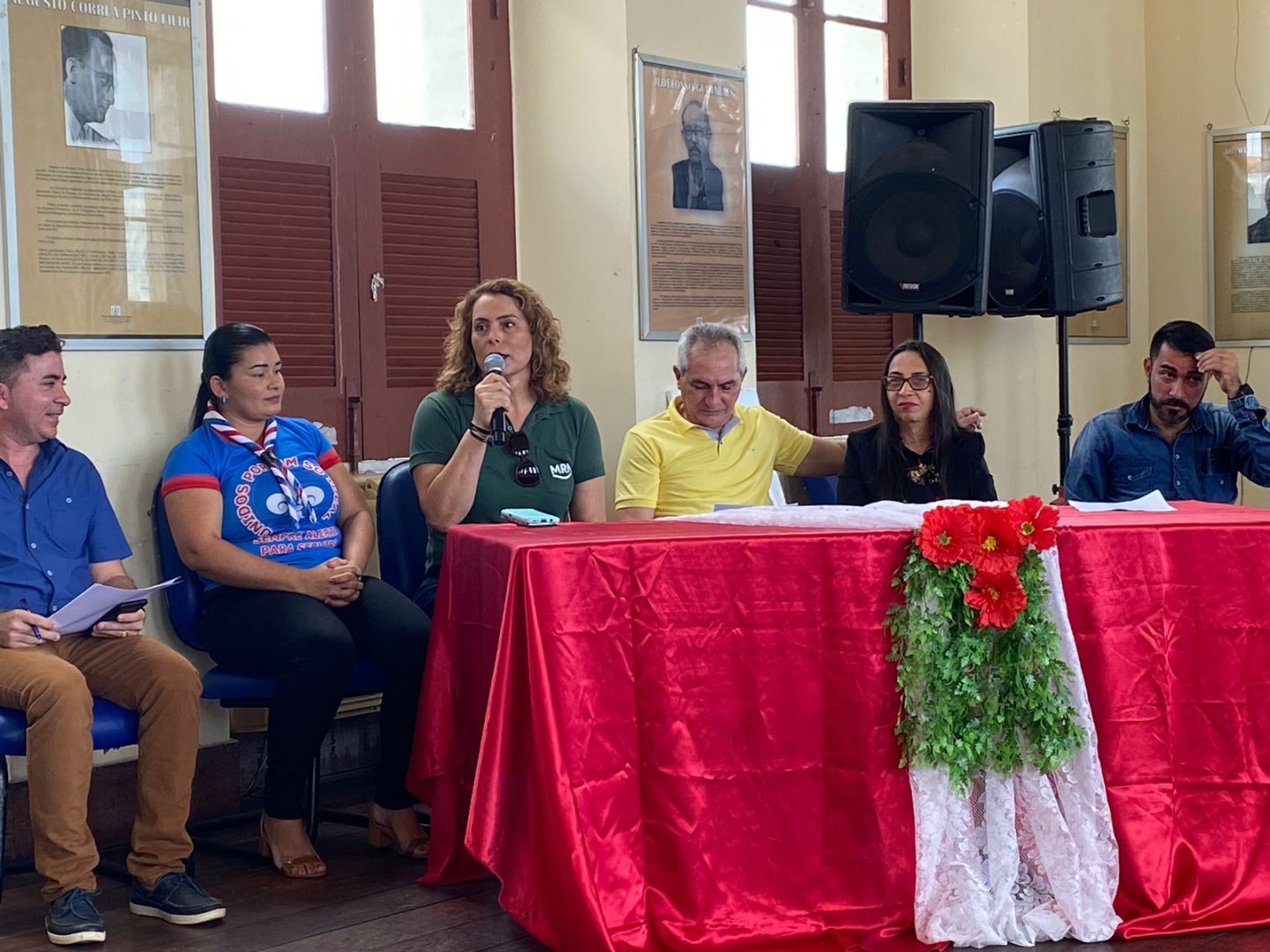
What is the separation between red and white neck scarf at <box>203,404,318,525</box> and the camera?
128 inches

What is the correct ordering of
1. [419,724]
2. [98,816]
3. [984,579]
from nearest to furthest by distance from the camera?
[984,579] → [419,724] → [98,816]

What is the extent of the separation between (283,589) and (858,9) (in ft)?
10.2

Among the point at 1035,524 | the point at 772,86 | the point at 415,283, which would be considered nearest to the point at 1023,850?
the point at 1035,524

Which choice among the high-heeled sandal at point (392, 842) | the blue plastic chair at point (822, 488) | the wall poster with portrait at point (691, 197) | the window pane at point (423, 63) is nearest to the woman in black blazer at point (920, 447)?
the blue plastic chair at point (822, 488)

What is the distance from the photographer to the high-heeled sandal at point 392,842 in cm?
317

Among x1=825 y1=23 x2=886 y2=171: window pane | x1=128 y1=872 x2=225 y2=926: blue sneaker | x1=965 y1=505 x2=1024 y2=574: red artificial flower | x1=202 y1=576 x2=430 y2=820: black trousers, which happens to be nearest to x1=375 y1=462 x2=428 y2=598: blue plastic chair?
x1=202 y1=576 x2=430 y2=820: black trousers

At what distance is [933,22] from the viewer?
527 centimetres

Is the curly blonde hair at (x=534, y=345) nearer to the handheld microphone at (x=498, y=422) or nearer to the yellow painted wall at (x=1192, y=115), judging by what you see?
the handheld microphone at (x=498, y=422)

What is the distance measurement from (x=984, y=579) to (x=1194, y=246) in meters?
3.58

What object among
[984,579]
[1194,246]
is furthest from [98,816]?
[1194,246]

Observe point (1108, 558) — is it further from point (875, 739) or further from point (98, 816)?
point (98, 816)

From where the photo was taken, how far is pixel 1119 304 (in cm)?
551

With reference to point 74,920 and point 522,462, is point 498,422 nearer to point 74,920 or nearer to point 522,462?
point 522,462

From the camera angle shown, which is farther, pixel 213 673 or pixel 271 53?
pixel 271 53
